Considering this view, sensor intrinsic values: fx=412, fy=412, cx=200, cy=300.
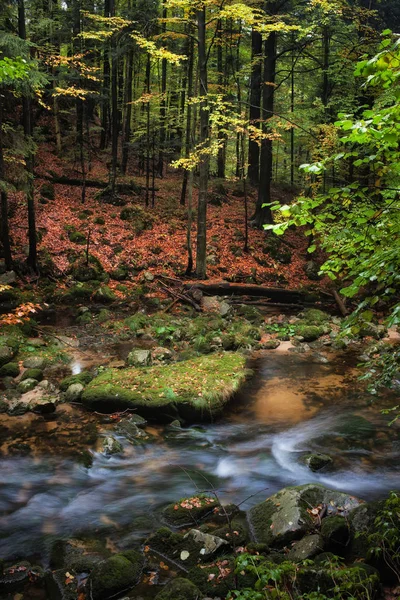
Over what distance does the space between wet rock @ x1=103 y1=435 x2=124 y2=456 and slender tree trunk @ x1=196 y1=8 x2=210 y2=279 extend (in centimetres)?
932

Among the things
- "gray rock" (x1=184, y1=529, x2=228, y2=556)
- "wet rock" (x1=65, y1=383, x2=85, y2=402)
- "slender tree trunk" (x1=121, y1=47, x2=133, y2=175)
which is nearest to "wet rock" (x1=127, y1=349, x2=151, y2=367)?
"wet rock" (x1=65, y1=383, x2=85, y2=402)

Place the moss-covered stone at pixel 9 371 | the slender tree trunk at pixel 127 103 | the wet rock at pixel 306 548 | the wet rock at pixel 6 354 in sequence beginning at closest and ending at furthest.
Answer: the wet rock at pixel 306 548 → the moss-covered stone at pixel 9 371 → the wet rock at pixel 6 354 → the slender tree trunk at pixel 127 103

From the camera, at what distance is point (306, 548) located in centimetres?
430

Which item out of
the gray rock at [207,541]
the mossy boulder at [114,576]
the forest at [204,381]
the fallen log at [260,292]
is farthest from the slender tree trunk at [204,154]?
the mossy boulder at [114,576]

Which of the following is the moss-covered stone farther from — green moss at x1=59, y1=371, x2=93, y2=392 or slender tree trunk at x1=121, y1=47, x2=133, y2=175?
slender tree trunk at x1=121, y1=47, x2=133, y2=175

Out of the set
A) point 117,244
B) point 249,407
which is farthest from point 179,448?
point 117,244

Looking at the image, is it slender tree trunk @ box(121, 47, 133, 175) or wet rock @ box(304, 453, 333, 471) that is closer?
wet rock @ box(304, 453, 333, 471)

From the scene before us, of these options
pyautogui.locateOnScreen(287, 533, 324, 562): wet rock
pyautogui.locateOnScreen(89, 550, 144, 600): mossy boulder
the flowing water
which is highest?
pyautogui.locateOnScreen(287, 533, 324, 562): wet rock

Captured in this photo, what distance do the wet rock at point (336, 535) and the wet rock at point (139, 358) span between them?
585cm

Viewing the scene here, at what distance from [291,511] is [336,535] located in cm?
61

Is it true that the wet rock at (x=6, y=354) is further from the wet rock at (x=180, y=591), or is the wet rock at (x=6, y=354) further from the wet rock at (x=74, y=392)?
the wet rock at (x=180, y=591)

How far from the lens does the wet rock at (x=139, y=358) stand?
31.5 feet

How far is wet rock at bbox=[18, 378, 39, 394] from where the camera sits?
27.7 feet

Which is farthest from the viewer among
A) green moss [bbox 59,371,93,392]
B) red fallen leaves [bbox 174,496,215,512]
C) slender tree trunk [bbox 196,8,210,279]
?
slender tree trunk [bbox 196,8,210,279]
